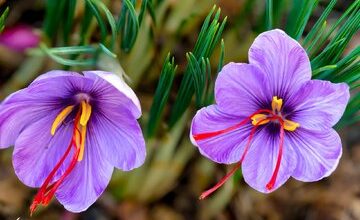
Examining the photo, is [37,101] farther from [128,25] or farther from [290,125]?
[290,125]

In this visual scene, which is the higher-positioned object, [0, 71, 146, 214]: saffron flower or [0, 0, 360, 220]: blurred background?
[0, 71, 146, 214]: saffron flower

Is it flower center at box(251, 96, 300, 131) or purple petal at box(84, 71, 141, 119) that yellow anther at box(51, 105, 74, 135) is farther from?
flower center at box(251, 96, 300, 131)

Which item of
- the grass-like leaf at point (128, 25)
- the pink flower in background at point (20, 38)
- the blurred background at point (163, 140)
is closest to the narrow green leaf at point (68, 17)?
the blurred background at point (163, 140)

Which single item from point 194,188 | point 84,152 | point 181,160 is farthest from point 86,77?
point 194,188

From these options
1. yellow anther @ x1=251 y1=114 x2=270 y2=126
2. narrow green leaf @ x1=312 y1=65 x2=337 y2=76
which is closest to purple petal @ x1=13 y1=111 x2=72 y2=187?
yellow anther @ x1=251 y1=114 x2=270 y2=126

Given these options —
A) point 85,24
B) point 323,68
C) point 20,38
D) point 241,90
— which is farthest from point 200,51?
point 20,38

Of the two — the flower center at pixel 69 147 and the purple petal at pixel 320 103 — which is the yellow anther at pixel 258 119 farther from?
the flower center at pixel 69 147
